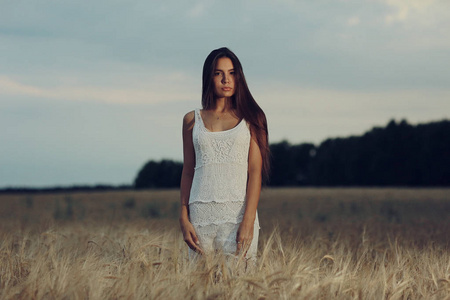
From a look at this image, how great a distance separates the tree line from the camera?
36.0 m

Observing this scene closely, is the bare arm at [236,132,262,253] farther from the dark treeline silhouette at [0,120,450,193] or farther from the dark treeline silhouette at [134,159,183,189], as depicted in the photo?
the dark treeline silhouette at [134,159,183,189]

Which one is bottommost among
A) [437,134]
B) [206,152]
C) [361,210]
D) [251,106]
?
[361,210]

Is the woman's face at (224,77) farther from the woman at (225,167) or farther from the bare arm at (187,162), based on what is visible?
the bare arm at (187,162)

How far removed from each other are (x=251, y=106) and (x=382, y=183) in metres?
35.8

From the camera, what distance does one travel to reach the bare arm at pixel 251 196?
11.4 ft

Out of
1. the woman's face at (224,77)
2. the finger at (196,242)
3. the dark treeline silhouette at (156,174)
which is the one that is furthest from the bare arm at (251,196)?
the dark treeline silhouette at (156,174)

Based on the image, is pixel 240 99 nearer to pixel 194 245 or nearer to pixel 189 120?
pixel 189 120

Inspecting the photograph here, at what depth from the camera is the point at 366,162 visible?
4041 cm

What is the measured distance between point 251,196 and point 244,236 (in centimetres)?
25

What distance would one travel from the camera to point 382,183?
37.8m

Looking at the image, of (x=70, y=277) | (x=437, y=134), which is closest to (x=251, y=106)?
(x=70, y=277)

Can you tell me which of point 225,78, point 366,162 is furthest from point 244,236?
point 366,162

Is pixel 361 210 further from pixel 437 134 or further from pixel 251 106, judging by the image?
pixel 437 134

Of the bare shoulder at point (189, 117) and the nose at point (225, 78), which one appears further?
the bare shoulder at point (189, 117)
